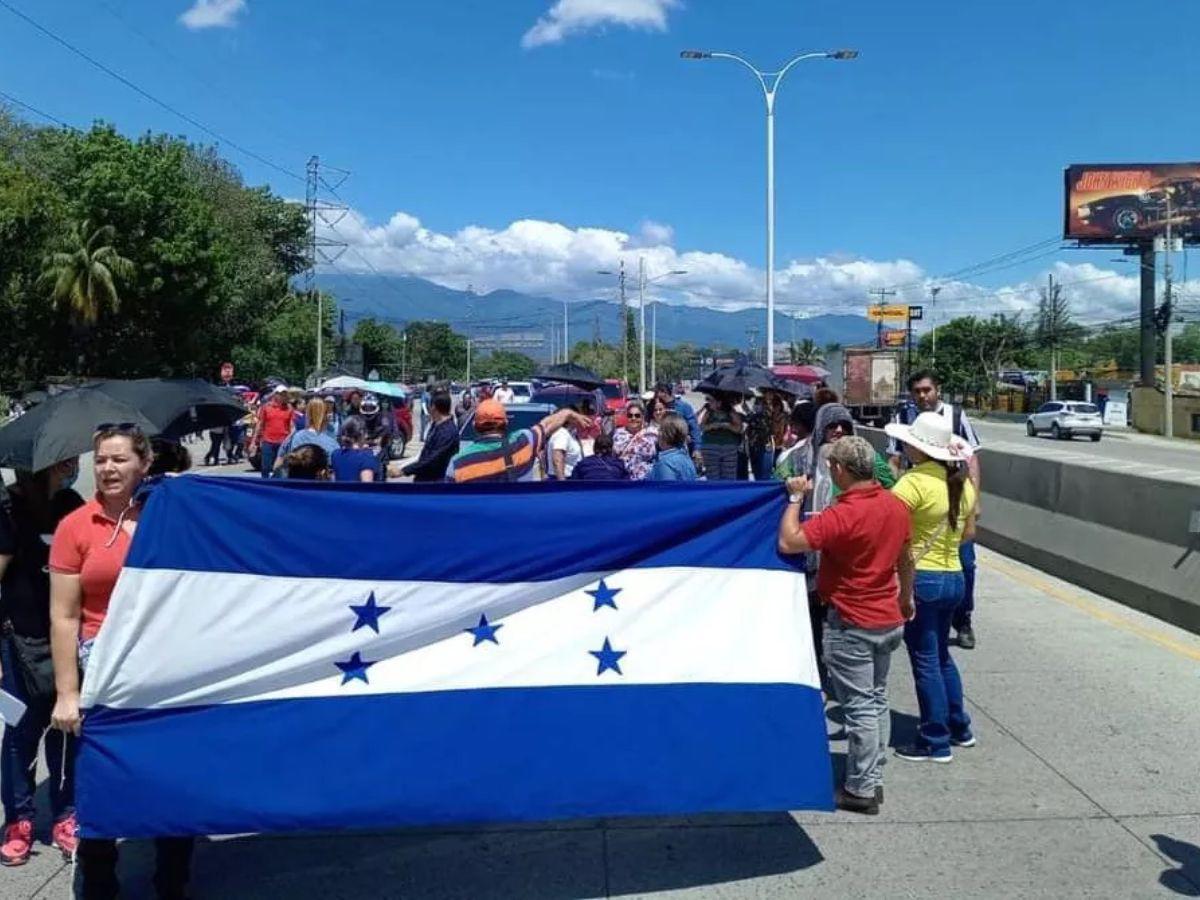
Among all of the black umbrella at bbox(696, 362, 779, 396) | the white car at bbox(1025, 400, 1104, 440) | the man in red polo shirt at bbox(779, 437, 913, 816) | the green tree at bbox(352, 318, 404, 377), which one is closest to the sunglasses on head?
the man in red polo shirt at bbox(779, 437, 913, 816)

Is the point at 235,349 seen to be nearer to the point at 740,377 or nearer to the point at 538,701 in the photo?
the point at 740,377

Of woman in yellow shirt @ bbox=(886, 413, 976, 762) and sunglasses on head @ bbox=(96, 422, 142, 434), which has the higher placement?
sunglasses on head @ bbox=(96, 422, 142, 434)

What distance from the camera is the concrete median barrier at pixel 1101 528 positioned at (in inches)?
336

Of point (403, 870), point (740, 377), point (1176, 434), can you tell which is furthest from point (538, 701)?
point (1176, 434)

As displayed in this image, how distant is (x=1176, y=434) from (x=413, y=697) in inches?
2327

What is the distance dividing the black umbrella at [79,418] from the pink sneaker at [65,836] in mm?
1492

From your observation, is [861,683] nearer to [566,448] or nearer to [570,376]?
[566,448]

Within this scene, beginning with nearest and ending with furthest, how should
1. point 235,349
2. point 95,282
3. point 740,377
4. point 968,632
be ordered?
point 968,632
point 740,377
point 95,282
point 235,349

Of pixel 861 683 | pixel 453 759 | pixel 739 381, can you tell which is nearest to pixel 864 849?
pixel 861 683

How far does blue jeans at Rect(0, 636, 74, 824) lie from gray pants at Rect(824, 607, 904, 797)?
314 cm

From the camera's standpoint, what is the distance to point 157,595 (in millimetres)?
4004

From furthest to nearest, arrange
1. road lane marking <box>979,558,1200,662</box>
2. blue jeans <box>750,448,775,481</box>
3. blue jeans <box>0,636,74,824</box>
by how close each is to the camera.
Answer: blue jeans <box>750,448,775,481</box>
road lane marking <box>979,558,1200,662</box>
blue jeans <box>0,636,74,824</box>

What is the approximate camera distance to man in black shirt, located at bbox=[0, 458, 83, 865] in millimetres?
4121

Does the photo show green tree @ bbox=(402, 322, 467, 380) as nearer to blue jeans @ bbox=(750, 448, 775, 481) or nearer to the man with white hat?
blue jeans @ bbox=(750, 448, 775, 481)
